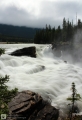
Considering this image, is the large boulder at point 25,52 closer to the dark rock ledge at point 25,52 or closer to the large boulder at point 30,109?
the dark rock ledge at point 25,52

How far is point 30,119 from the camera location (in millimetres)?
13945

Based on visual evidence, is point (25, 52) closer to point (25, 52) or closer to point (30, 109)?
point (25, 52)

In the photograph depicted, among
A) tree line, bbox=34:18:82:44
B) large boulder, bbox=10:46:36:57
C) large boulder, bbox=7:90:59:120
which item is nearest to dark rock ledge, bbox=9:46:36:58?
large boulder, bbox=10:46:36:57

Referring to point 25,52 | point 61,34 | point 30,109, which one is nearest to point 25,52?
point 25,52

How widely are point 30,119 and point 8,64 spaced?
2212 cm

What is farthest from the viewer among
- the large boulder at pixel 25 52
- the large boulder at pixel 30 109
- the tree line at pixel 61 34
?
the tree line at pixel 61 34

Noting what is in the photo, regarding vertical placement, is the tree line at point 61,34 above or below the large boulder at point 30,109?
above

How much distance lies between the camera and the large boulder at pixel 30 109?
1404 cm

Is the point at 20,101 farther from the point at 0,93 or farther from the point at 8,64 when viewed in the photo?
the point at 8,64

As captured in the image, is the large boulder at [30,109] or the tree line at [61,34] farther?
the tree line at [61,34]

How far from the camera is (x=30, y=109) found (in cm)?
1455

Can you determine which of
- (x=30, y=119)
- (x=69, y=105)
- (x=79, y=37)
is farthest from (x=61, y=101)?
(x=79, y=37)

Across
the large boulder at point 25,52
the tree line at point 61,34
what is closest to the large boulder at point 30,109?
the large boulder at point 25,52

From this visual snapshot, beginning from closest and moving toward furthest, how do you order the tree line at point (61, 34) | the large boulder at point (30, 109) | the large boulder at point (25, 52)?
the large boulder at point (30, 109), the large boulder at point (25, 52), the tree line at point (61, 34)
